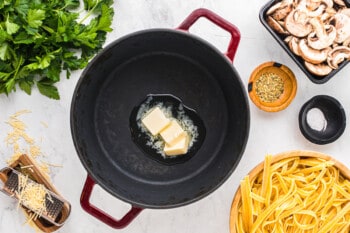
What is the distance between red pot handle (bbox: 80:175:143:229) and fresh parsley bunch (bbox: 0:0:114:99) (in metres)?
0.38

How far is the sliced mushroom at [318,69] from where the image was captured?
2.43m

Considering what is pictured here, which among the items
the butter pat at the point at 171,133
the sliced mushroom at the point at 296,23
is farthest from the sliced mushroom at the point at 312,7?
the butter pat at the point at 171,133

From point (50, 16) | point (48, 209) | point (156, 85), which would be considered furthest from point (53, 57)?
point (48, 209)

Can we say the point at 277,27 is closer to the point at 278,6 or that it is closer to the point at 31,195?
the point at 278,6

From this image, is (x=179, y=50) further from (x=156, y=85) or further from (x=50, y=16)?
(x=50, y=16)

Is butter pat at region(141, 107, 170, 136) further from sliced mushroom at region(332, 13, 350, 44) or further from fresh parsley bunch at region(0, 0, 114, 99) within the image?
sliced mushroom at region(332, 13, 350, 44)

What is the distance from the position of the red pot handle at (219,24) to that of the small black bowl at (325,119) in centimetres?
40

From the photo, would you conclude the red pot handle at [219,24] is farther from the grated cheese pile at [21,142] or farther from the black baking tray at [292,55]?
the grated cheese pile at [21,142]

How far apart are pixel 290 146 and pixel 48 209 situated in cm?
98

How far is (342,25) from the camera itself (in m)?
2.46

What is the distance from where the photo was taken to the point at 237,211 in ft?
7.93

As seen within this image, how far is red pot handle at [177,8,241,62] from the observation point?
2.33 metres

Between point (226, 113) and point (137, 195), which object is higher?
point (226, 113)

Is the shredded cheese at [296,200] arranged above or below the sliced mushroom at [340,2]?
below
